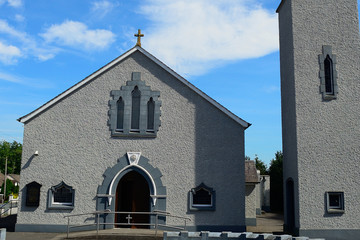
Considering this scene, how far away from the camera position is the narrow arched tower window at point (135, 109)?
16938mm

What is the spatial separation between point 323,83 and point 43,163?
40.4 feet

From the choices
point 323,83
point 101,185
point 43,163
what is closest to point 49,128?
point 43,163

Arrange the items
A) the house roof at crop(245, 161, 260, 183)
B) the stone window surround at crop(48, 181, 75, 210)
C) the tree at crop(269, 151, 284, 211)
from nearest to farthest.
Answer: the stone window surround at crop(48, 181, 75, 210) → the house roof at crop(245, 161, 260, 183) → the tree at crop(269, 151, 284, 211)

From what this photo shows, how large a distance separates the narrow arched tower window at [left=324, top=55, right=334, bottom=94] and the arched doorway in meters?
8.75

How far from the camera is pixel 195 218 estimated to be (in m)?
16.1

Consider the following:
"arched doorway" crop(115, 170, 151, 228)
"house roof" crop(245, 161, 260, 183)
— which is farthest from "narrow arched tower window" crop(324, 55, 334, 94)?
"arched doorway" crop(115, 170, 151, 228)

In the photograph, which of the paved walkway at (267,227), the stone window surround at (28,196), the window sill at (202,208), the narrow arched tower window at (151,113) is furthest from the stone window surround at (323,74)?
the stone window surround at (28,196)

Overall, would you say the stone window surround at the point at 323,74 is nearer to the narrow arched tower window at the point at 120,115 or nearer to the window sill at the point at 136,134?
the window sill at the point at 136,134

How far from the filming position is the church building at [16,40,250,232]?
16109mm

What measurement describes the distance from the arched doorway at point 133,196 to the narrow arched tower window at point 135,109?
2080 millimetres

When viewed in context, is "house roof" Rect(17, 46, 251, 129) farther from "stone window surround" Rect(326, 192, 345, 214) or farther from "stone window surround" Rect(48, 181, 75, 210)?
"stone window surround" Rect(326, 192, 345, 214)

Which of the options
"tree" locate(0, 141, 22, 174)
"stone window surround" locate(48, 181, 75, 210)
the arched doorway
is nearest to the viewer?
"stone window surround" locate(48, 181, 75, 210)

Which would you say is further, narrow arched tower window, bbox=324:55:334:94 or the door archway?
the door archway

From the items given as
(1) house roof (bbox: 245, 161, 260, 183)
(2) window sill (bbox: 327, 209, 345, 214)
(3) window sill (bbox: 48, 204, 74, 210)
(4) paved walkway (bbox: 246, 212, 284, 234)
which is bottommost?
(4) paved walkway (bbox: 246, 212, 284, 234)
